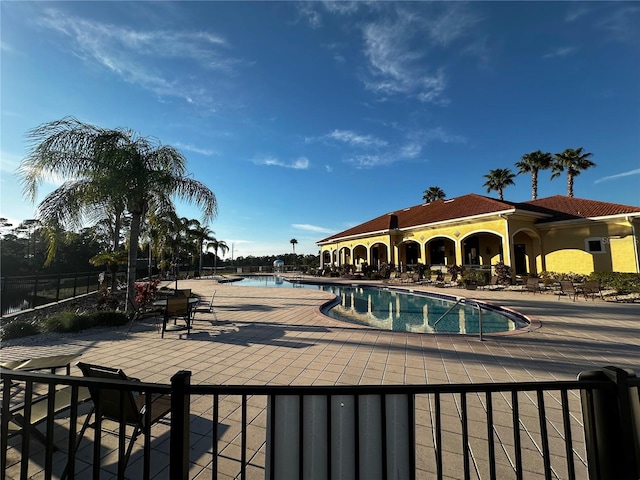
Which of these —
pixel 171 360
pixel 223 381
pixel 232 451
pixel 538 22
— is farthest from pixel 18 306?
pixel 538 22

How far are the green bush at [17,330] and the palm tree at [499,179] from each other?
3317cm

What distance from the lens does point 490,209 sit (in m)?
17.7

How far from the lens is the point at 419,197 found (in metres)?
37.2

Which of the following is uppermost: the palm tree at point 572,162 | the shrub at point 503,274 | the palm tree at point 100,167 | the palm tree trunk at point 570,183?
the palm tree at point 572,162

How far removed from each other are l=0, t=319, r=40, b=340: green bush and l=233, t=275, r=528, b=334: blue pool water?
26.8 ft

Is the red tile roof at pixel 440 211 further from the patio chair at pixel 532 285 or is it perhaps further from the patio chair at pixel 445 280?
the patio chair at pixel 532 285

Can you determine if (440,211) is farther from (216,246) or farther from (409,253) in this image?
(216,246)

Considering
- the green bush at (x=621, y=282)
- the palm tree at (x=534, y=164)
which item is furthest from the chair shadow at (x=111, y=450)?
the palm tree at (x=534, y=164)

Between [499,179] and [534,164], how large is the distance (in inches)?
119

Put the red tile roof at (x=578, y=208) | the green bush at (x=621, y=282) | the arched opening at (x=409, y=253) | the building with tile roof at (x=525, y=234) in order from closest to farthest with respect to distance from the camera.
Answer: the green bush at (x=621, y=282)
the building with tile roof at (x=525, y=234)
the red tile roof at (x=578, y=208)
the arched opening at (x=409, y=253)

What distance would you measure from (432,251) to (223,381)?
2469cm

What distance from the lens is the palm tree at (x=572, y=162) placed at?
22391mm

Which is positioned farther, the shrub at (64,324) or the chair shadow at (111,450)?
the shrub at (64,324)

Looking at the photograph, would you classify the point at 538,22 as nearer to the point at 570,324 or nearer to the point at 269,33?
the point at 269,33
